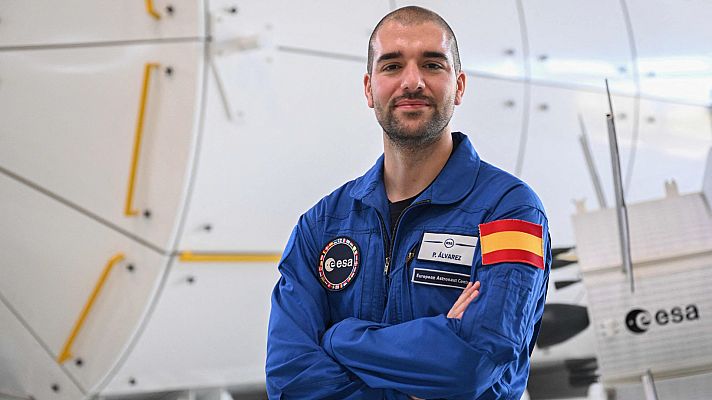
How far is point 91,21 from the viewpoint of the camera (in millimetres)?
4188

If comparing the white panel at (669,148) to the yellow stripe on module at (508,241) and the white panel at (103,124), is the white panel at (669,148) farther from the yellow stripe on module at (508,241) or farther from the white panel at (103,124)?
the yellow stripe on module at (508,241)

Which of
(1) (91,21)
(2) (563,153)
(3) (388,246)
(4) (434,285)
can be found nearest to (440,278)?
(4) (434,285)

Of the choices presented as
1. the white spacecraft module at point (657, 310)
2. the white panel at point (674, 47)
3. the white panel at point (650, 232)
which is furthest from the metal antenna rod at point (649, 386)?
the white panel at point (674, 47)

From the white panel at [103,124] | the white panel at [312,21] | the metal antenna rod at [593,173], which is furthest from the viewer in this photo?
the metal antenna rod at [593,173]

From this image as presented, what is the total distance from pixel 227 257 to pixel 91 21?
3.67ft

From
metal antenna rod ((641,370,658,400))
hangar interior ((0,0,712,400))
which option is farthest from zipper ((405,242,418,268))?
metal antenna rod ((641,370,658,400))

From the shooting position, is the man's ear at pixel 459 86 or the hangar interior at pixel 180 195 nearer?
the man's ear at pixel 459 86

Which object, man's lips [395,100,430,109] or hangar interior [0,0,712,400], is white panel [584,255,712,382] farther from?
man's lips [395,100,430,109]

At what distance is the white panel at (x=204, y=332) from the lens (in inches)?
165

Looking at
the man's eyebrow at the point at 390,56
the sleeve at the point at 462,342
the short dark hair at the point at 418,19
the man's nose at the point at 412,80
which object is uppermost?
the short dark hair at the point at 418,19

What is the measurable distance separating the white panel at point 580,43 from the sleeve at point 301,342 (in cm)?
300

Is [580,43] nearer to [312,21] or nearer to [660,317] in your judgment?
[660,317]

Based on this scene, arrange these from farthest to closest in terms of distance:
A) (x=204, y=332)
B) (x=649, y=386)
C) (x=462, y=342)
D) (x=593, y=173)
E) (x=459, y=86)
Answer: (x=593, y=173)
(x=649, y=386)
(x=204, y=332)
(x=459, y=86)
(x=462, y=342)

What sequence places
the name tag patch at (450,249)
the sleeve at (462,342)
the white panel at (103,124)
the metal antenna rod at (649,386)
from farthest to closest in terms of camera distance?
the metal antenna rod at (649,386) < the white panel at (103,124) < the name tag patch at (450,249) < the sleeve at (462,342)
